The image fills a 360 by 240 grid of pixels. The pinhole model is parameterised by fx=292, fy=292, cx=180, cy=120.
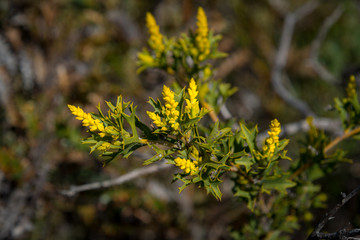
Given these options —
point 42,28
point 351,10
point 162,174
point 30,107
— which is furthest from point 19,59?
point 351,10

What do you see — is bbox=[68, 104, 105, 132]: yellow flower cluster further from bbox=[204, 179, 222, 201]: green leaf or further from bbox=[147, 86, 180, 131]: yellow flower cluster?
bbox=[204, 179, 222, 201]: green leaf

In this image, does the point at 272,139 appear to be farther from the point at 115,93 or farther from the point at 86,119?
the point at 115,93

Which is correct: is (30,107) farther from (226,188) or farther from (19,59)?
(226,188)

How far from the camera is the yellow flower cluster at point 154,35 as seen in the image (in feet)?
4.39

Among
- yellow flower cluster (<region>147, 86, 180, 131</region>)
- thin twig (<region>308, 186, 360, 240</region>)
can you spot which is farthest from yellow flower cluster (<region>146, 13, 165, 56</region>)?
thin twig (<region>308, 186, 360, 240</region>)

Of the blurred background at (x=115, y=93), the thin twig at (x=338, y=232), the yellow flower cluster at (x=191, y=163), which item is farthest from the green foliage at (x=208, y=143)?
the blurred background at (x=115, y=93)

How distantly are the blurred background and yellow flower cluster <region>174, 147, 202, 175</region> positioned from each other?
3.88ft

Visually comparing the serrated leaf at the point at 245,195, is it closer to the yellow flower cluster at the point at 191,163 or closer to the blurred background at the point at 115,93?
the yellow flower cluster at the point at 191,163

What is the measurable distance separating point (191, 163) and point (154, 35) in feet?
2.17

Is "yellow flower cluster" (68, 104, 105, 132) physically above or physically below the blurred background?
below

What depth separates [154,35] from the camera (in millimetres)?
1353

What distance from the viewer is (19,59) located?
324 centimetres

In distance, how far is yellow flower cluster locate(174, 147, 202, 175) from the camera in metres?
0.97

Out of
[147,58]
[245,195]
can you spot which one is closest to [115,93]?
[147,58]
